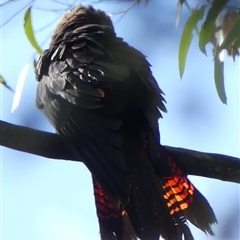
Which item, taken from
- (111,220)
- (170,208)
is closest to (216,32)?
(170,208)

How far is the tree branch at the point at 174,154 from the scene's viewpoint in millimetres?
1834

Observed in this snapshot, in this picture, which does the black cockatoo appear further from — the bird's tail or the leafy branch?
the leafy branch

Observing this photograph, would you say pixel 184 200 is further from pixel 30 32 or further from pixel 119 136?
pixel 30 32

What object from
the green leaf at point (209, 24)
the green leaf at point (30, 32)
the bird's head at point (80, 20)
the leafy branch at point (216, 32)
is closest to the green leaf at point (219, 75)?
the leafy branch at point (216, 32)

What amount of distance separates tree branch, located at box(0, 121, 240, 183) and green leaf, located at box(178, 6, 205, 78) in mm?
311

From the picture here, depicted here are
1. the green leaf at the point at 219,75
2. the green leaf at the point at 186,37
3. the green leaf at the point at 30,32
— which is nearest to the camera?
the green leaf at the point at 186,37

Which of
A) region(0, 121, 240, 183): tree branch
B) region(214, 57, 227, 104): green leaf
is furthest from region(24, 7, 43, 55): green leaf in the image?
region(214, 57, 227, 104): green leaf

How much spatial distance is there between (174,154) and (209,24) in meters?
0.47

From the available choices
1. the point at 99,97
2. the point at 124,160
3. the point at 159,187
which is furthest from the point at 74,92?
the point at 159,187

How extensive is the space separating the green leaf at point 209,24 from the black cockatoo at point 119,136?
26 cm

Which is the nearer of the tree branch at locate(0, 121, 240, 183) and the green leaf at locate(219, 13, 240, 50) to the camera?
the tree branch at locate(0, 121, 240, 183)

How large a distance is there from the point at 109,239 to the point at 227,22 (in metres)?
0.88

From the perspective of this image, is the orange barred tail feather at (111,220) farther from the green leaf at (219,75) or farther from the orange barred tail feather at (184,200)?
the green leaf at (219,75)

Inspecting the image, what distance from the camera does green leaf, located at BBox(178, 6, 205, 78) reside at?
209cm
